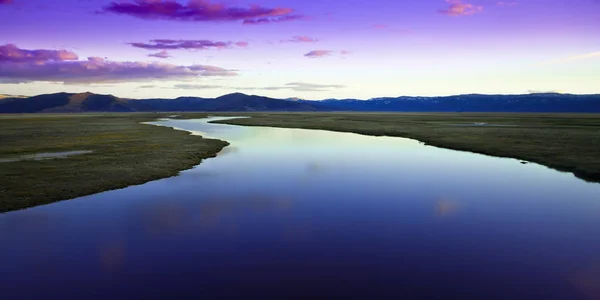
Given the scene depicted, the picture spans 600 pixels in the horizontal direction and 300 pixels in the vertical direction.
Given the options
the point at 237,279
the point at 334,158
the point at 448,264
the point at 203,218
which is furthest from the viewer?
the point at 334,158

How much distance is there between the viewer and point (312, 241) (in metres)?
15.6

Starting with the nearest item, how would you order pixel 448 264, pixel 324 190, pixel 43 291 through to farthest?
pixel 43 291, pixel 448 264, pixel 324 190

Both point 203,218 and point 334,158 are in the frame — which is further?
point 334,158

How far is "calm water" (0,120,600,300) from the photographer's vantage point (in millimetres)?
11664

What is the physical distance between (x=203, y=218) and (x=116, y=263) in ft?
18.6

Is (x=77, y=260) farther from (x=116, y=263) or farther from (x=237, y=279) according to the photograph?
(x=237, y=279)

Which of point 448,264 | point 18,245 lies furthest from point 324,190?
point 18,245

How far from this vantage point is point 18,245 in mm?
14883

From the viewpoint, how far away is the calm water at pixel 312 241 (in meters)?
11.7

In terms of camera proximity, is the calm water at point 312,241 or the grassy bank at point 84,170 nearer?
the calm water at point 312,241

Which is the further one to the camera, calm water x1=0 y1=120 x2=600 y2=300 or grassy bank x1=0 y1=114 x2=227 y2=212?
grassy bank x1=0 y1=114 x2=227 y2=212

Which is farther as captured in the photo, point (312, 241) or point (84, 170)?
point (84, 170)

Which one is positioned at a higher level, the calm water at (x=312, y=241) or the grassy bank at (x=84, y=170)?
the grassy bank at (x=84, y=170)

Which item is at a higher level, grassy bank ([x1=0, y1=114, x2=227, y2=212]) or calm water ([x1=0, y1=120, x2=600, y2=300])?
grassy bank ([x1=0, y1=114, x2=227, y2=212])
